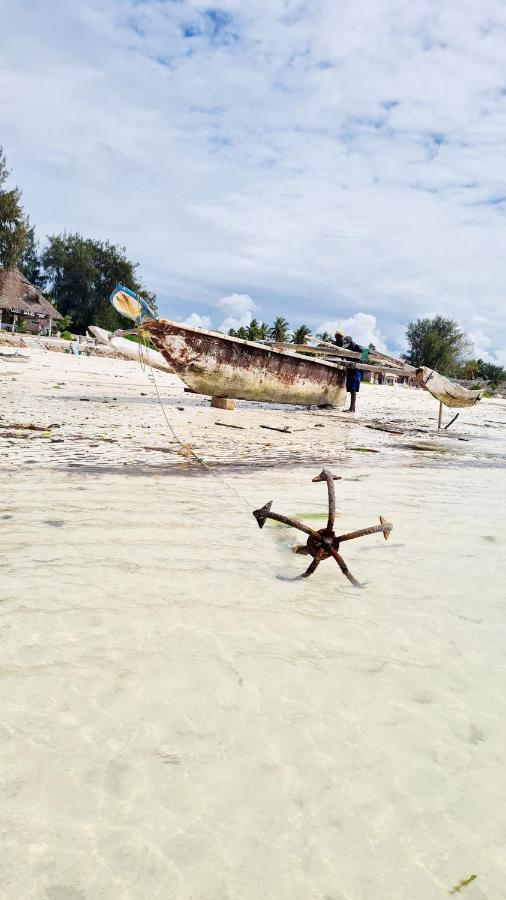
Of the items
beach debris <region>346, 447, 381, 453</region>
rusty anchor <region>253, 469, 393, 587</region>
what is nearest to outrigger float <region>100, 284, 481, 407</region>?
beach debris <region>346, 447, 381, 453</region>

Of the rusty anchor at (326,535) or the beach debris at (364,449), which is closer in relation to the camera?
the rusty anchor at (326,535)

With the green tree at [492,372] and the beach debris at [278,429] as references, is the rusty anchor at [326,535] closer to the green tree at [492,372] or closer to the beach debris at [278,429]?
the beach debris at [278,429]

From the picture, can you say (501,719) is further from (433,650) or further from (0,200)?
(0,200)

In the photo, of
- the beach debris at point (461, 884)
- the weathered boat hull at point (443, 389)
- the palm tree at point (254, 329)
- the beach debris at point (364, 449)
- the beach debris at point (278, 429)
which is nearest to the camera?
the beach debris at point (461, 884)

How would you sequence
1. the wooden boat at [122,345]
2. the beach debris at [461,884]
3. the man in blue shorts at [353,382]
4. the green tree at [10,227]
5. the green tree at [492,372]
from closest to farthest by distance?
the beach debris at [461,884], the wooden boat at [122,345], the man in blue shorts at [353,382], the green tree at [10,227], the green tree at [492,372]

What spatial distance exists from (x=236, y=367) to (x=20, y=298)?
46.4 m

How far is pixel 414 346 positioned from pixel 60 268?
52.7m

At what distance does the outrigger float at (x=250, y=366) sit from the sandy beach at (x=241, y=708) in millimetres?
7629

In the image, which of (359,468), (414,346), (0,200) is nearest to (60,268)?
(0,200)

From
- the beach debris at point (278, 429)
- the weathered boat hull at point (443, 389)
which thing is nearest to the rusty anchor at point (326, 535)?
the beach debris at point (278, 429)

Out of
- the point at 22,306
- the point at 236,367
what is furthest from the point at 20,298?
the point at 236,367

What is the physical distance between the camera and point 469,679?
71.3 inches

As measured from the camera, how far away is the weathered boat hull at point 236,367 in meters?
10.9

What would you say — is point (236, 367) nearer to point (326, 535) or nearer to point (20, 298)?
point (326, 535)
